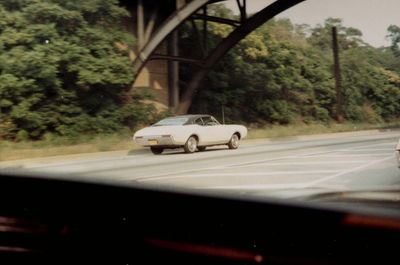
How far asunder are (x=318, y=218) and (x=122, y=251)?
2.00 ft

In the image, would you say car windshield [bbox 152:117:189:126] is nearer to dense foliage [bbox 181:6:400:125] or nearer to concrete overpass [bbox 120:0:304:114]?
concrete overpass [bbox 120:0:304:114]

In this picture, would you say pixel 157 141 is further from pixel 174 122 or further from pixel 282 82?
pixel 282 82

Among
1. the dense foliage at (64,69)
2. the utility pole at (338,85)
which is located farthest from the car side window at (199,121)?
the utility pole at (338,85)

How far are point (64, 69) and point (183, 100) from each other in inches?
239

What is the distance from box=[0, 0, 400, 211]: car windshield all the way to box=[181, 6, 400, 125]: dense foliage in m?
0.08

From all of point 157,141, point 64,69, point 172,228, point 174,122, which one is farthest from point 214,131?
point 172,228

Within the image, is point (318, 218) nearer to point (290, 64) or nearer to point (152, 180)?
point (152, 180)

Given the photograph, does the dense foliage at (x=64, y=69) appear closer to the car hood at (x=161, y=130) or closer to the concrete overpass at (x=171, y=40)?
the concrete overpass at (x=171, y=40)

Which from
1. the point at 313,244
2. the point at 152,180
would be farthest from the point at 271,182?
the point at 313,244

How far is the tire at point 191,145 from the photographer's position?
46.8 ft

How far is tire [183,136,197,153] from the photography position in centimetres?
1427

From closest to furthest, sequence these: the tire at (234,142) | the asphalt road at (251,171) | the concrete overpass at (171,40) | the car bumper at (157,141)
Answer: the asphalt road at (251,171), the car bumper at (157,141), the tire at (234,142), the concrete overpass at (171,40)

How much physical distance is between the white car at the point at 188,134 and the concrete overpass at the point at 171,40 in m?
5.60

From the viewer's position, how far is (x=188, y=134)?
47.1 ft
